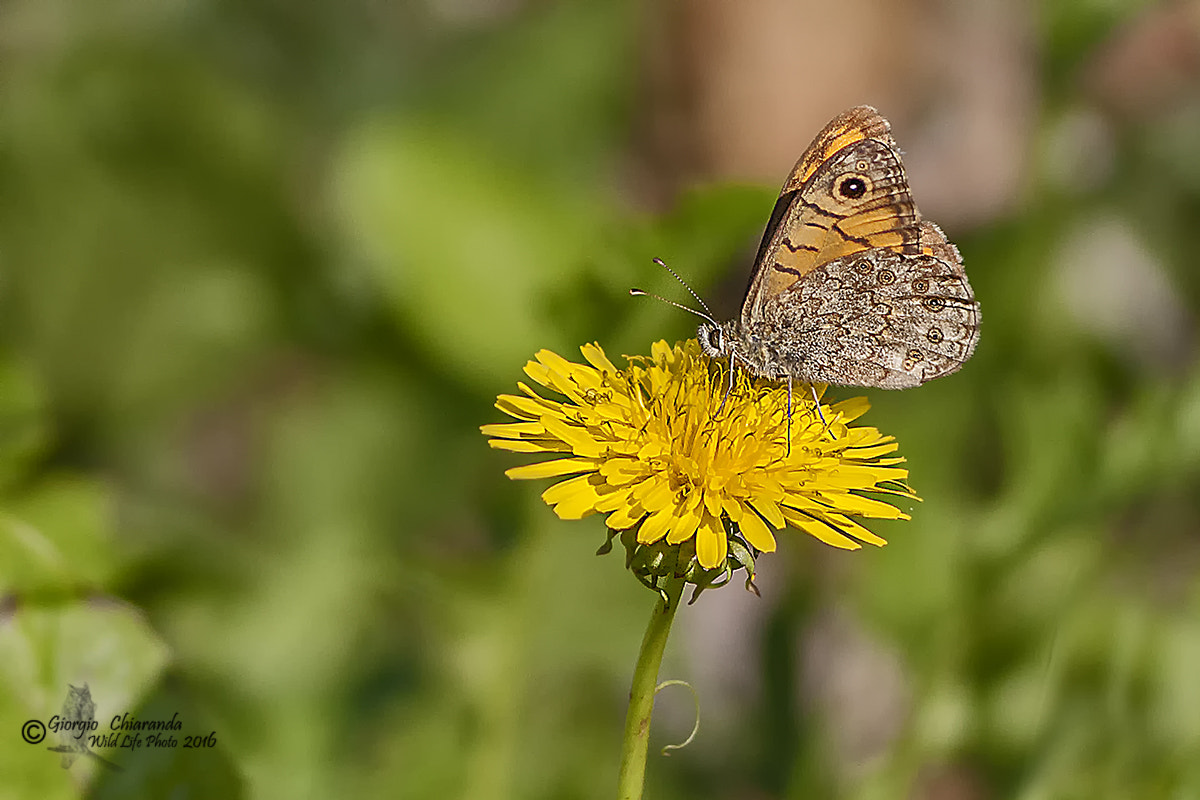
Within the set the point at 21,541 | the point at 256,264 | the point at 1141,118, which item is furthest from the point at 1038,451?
the point at 256,264

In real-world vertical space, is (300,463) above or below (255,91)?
below

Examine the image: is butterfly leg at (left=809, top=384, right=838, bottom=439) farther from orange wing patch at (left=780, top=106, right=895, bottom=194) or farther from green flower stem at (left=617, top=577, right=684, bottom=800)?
green flower stem at (left=617, top=577, right=684, bottom=800)

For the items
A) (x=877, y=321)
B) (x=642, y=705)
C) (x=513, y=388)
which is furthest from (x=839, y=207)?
(x=513, y=388)

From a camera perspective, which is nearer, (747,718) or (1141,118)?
(747,718)

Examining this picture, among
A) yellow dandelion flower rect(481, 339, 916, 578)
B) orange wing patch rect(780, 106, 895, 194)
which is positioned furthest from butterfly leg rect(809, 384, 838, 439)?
orange wing patch rect(780, 106, 895, 194)

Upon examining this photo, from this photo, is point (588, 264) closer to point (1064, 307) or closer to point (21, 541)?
point (21, 541)

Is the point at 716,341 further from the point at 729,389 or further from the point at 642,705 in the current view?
the point at 642,705

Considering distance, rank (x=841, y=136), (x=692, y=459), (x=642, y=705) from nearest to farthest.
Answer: (x=642, y=705) < (x=692, y=459) < (x=841, y=136)

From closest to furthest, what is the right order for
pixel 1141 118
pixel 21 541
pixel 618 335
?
1. pixel 21 541
2. pixel 618 335
3. pixel 1141 118
